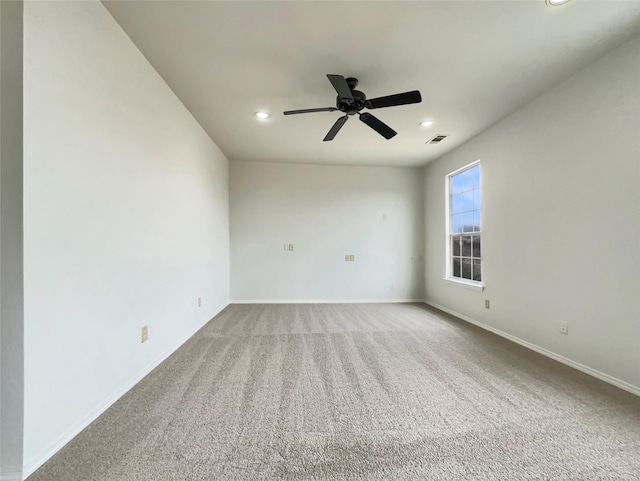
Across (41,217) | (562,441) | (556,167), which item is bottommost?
(562,441)

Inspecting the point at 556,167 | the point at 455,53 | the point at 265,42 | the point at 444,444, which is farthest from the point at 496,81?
the point at 444,444

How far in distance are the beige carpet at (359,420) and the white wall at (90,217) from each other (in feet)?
0.84

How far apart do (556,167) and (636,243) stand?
94 centimetres

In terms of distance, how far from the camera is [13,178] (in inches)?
46.1

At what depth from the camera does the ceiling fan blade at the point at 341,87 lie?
185 centimetres

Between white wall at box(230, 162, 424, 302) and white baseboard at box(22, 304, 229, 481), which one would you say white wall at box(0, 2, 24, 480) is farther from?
white wall at box(230, 162, 424, 302)

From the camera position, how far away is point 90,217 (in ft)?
5.13

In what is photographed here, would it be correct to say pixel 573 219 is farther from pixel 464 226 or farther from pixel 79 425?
pixel 79 425

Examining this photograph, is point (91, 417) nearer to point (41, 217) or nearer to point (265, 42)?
point (41, 217)

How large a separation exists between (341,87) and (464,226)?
10.1 feet

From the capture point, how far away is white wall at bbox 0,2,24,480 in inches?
45.9

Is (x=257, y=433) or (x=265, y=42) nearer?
(x=257, y=433)

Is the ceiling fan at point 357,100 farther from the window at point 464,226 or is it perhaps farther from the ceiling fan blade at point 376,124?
the window at point 464,226

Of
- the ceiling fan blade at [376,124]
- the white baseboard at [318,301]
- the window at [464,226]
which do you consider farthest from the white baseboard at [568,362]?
the ceiling fan blade at [376,124]
